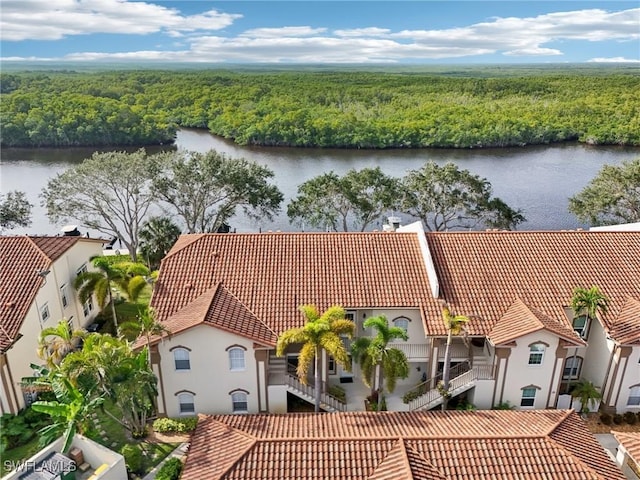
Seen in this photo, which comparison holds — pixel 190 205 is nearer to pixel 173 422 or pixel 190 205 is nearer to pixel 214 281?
pixel 214 281

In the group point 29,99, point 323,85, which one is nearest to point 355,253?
point 29,99

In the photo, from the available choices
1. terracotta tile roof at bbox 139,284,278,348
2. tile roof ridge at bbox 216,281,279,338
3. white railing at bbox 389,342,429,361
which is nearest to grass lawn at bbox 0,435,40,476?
terracotta tile roof at bbox 139,284,278,348

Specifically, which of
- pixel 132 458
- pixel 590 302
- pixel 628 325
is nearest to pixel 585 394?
pixel 628 325

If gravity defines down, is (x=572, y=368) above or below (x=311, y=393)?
above

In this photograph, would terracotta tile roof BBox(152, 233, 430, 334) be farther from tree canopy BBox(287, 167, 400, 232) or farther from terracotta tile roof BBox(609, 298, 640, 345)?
tree canopy BBox(287, 167, 400, 232)

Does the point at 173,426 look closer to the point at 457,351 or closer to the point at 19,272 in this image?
the point at 19,272
